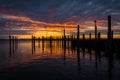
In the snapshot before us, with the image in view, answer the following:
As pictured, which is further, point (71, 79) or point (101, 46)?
point (101, 46)

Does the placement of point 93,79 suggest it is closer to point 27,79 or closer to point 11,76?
point 27,79

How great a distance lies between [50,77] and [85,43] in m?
34.8

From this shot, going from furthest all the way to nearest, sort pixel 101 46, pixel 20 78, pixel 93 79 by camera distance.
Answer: pixel 101 46, pixel 20 78, pixel 93 79

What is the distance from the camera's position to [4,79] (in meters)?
11.8

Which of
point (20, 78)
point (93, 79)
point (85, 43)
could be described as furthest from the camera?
point (85, 43)

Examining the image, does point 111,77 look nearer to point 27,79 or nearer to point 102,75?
point 102,75

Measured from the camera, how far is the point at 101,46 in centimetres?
3741

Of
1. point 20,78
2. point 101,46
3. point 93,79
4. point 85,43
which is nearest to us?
point 93,79

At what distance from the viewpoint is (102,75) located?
12.3m

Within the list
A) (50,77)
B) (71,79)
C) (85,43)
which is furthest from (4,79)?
(85,43)

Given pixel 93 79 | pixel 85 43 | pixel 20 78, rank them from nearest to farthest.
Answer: pixel 93 79 < pixel 20 78 < pixel 85 43

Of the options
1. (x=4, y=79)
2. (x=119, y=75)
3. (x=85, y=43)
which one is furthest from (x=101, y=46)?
(x=4, y=79)

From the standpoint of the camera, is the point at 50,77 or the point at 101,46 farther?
the point at 101,46

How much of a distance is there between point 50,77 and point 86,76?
2406mm
